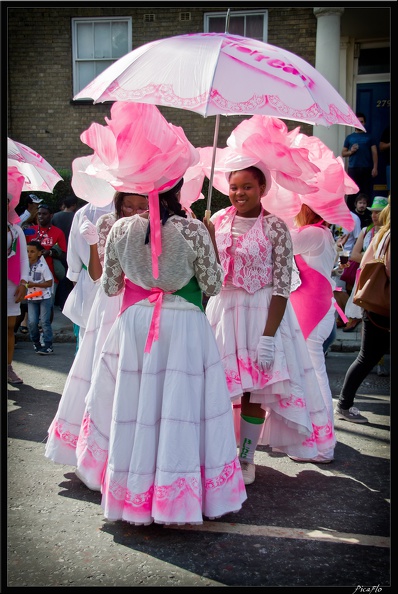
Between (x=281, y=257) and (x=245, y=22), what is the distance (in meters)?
11.4

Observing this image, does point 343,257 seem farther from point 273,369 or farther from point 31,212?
point 31,212

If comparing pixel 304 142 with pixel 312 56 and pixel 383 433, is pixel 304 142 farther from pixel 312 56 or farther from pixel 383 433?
pixel 312 56

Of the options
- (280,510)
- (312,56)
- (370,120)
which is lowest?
(280,510)

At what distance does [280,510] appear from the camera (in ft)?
12.9

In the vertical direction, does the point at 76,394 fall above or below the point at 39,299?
below

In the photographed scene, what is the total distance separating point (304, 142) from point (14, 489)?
2.98m

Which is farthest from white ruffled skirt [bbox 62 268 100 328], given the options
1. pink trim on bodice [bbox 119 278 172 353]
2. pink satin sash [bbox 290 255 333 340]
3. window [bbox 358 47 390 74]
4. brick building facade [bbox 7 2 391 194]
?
window [bbox 358 47 390 74]

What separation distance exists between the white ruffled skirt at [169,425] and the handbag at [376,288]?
2025mm

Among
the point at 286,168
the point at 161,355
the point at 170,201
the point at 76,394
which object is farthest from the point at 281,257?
the point at 76,394

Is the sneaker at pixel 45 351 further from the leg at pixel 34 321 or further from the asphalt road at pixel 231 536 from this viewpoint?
the asphalt road at pixel 231 536

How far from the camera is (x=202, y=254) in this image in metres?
3.51

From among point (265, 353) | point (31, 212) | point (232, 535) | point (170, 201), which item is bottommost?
point (232, 535)

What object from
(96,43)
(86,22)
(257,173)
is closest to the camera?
(257,173)

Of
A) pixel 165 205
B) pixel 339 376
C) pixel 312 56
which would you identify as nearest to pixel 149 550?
pixel 165 205
